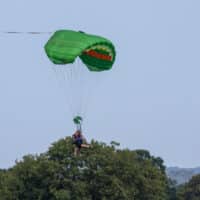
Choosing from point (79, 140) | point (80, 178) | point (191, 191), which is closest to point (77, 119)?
point (79, 140)

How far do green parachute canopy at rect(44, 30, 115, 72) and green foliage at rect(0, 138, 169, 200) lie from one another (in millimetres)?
38037

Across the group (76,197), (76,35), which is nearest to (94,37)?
(76,35)

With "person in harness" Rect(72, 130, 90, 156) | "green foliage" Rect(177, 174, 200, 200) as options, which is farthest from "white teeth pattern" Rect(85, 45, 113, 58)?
"green foliage" Rect(177, 174, 200, 200)

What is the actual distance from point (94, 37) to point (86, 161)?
42.9 m

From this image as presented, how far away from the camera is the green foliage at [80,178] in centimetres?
9662

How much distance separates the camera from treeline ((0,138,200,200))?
96.6 m

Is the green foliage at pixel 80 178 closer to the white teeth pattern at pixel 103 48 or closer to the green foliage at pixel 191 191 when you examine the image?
the green foliage at pixel 191 191

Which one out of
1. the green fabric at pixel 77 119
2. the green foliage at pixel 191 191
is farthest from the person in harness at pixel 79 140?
the green foliage at pixel 191 191

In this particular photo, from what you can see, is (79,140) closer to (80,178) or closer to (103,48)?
(103,48)

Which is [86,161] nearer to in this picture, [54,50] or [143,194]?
[143,194]

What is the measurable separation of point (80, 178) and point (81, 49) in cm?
4351

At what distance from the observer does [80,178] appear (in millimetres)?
98562

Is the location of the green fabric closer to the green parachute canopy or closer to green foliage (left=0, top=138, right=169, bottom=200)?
the green parachute canopy

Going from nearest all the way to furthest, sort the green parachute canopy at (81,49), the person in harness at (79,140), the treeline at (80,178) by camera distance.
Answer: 1. the green parachute canopy at (81,49)
2. the person in harness at (79,140)
3. the treeline at (80,178)
